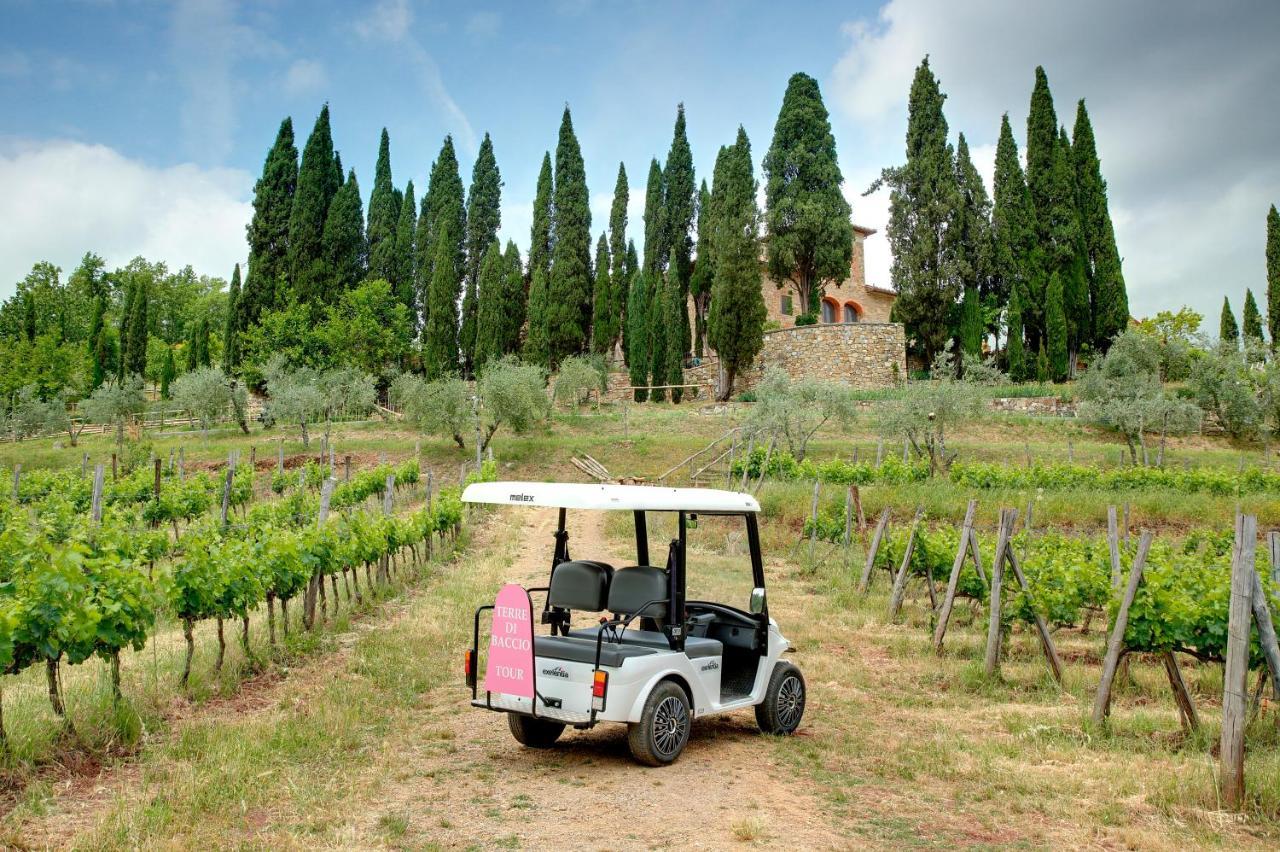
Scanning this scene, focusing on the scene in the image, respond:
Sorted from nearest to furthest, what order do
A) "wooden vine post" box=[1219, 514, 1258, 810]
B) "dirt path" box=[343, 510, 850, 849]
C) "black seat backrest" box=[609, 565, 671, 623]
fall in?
"dirt path" box=[343, 510, 850, 849]
"wooden vine post" box=[1219, 514, 1258, 810]
"black seat backrest" box=[609, 565, 671, 623]

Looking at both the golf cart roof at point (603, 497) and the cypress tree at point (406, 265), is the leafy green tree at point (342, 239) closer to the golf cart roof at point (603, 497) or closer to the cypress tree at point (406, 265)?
the cypress tree at point (406, 265)

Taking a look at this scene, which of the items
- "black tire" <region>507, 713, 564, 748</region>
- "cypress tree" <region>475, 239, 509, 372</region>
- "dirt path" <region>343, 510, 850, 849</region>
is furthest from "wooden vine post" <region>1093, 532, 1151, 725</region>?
"cypress tree" <region>475, 239, 509, 372</region>

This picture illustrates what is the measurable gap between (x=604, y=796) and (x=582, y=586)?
144 centimetres

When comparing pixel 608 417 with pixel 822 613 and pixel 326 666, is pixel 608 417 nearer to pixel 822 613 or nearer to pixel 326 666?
pixel 822 613

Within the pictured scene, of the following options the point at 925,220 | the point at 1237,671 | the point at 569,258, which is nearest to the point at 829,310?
the point at 925,220

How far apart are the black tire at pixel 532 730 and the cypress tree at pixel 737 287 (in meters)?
36.3

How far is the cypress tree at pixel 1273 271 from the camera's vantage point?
47594 millimetres

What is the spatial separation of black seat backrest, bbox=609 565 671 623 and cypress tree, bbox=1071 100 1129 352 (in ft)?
141

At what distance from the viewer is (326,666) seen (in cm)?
928

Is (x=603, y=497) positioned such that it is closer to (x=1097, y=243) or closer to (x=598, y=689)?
(x=598, y=689)

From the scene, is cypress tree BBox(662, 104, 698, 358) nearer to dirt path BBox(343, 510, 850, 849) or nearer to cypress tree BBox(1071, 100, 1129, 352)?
cypress tree BBox(1071, 100, 1129, 352)

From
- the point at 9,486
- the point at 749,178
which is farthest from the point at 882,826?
the point at 749,178

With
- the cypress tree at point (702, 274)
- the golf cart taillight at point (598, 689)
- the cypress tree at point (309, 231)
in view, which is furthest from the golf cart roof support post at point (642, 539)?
the cypress tree at point (309, 231)

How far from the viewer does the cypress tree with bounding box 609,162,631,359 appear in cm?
5209
